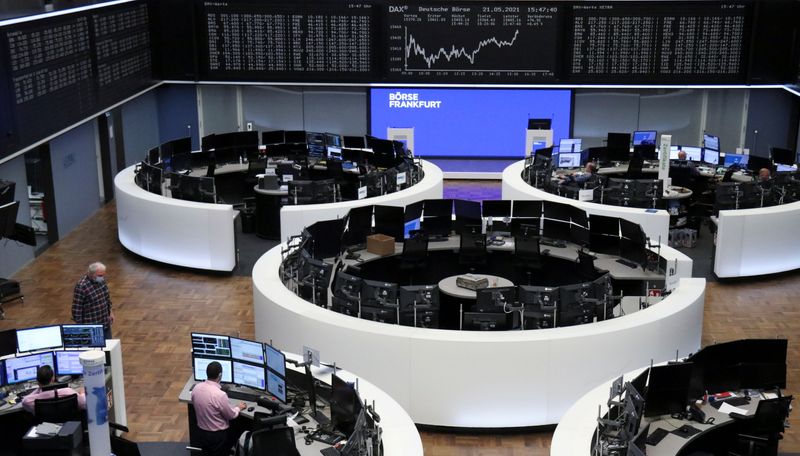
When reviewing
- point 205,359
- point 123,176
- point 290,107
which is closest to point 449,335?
point 205,359

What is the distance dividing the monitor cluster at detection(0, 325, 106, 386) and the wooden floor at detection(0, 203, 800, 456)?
98 centimetres

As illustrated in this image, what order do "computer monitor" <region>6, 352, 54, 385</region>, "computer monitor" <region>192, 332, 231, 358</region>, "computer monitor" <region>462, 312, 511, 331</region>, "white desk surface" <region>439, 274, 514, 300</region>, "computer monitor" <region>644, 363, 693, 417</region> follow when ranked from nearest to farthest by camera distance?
"computer monitor" <region>644, 363, 693, 417</region>, "computer monitor" <region>192, 332, 231, 358</region>, "computer monitor" <region>6, 352, 54, 385</region>, "computer monitor" <region>462, 312, 511, 331</region>, "white desk surface" <region>439, 274, 514, 300</region>

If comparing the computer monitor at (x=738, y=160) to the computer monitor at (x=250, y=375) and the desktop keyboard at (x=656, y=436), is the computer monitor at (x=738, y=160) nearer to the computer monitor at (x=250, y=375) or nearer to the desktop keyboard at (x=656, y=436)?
the desktop keyboard at (x=656, y=436)

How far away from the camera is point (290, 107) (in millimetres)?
19047

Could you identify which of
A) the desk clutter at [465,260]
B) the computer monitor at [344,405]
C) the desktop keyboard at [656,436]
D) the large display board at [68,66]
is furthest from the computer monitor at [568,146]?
the computer monitor at [344,405]

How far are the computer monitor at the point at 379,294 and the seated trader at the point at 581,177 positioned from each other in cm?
671

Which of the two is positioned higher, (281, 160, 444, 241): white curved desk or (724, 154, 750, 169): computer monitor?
(724, 154, 750, 169): computer monitor

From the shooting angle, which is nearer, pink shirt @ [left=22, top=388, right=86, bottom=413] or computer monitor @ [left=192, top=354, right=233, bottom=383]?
pink shirt @ [left=22, top=388, right=86, bottom=413]

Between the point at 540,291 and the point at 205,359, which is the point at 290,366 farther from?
the point at 540,291

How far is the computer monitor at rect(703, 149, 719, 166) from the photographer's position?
16500 millimetres

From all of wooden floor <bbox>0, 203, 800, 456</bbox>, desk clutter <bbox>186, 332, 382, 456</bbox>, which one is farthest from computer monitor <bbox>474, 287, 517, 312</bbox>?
desk clutter <bbox>186, 332, 382, 456</bbox>

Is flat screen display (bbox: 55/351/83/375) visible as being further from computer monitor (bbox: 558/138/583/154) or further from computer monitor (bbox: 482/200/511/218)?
computer monitor (bbox: 558/138/583/154)

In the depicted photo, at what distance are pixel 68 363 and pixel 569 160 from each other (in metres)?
→ 10.1

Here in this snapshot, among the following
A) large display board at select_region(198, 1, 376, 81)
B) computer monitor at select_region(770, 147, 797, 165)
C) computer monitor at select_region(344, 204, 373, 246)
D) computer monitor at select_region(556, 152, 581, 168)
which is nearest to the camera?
computer monitor at select_region(344, 204, 373, 246)
